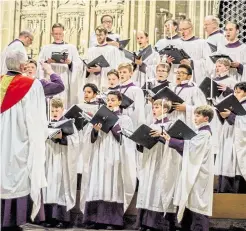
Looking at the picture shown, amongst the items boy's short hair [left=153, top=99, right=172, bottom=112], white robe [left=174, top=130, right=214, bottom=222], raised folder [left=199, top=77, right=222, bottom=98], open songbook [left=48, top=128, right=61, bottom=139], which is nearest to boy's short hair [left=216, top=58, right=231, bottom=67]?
raised folder [left=199, top=77, right=222, bottom=98]

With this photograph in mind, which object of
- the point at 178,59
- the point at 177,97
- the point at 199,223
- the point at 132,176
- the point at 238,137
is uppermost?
the point at 178,59

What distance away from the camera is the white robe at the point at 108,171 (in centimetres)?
655

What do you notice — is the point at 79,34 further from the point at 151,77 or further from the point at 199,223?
the point at 199,223

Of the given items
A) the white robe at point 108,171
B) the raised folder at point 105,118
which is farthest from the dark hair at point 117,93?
the white robe at point 108,171

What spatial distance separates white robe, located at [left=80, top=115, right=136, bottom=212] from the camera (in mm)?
6547

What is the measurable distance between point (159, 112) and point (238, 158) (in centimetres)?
111

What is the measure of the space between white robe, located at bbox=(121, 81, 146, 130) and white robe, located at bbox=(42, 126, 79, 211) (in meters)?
0.72

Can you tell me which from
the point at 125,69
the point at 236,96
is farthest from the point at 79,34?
the point at 236,96

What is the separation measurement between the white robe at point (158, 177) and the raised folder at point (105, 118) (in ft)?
1.44

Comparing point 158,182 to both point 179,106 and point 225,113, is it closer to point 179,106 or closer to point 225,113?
point 179,106

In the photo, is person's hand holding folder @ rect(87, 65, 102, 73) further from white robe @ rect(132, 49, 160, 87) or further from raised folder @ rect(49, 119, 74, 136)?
raised folder @ rect(49, 119, 74, 136)

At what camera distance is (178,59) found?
27.4 feet

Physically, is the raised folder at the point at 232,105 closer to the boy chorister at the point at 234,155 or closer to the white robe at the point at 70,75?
the boy chorister at the point at 234,155

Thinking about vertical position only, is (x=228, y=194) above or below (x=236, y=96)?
below
